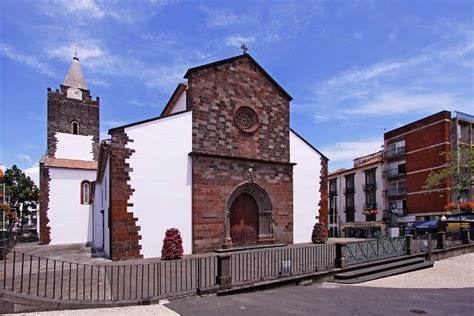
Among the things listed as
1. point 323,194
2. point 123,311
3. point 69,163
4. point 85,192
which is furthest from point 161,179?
point 69,163

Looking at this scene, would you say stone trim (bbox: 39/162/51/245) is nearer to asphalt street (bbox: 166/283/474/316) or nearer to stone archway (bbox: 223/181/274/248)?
stone archway (bbox: 223/181/274/248)

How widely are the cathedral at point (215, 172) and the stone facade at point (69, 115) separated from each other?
10.7m

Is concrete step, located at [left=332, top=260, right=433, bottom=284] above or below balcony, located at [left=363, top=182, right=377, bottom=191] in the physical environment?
below

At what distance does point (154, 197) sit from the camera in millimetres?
15320

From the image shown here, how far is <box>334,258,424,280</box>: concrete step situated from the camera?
36.7 ft

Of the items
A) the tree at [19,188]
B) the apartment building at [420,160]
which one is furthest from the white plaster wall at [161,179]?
the tree at [19,188]

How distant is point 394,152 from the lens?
39.8m

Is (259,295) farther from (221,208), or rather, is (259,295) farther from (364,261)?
(221,208)

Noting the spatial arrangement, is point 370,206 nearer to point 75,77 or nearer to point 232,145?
point 232,145

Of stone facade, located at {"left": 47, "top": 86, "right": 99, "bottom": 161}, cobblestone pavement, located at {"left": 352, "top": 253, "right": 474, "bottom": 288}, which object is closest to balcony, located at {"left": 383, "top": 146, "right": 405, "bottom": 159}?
cobblestone pavement, located at {"left": 352, "top": 253, "right": 474, "bottom": 288}

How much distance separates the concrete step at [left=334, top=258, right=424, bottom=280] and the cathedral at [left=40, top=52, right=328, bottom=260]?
653 cm

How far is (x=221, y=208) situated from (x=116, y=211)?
16.4 feet

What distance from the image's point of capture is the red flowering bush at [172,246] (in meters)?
14.4

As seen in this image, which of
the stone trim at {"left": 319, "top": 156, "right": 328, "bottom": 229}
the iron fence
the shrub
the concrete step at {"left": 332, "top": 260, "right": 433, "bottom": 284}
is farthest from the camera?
the stone trim at {"left": 319, "top": 156, "right": 328, "bottom": 229}
